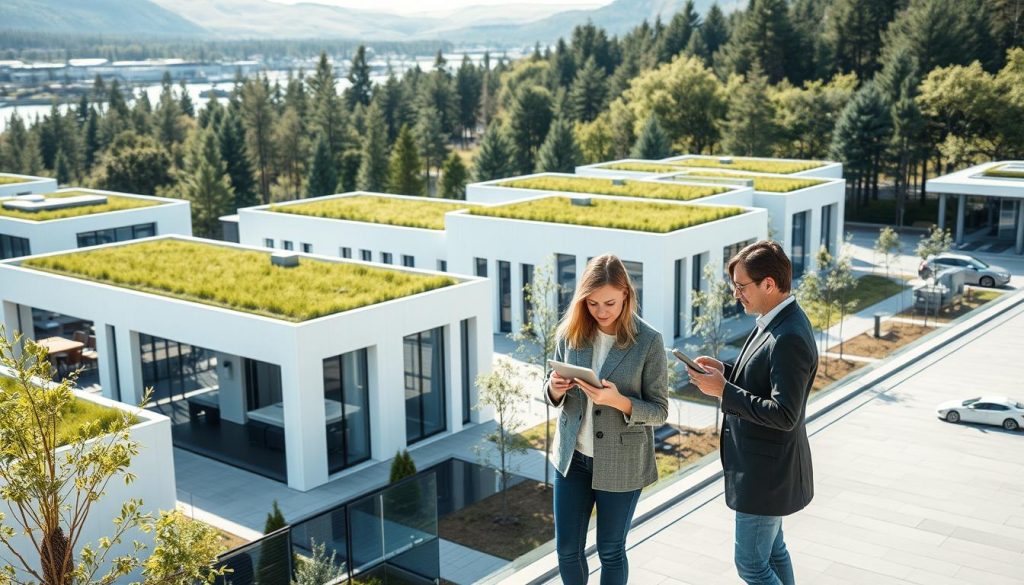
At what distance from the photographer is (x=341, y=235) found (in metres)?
30.8

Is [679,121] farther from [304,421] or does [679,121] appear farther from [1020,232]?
[304,421]

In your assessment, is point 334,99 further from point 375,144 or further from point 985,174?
point 985,174

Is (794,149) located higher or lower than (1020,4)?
lower

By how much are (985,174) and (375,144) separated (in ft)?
111

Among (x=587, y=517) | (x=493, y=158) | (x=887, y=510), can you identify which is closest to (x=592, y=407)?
(x=587, y=517)

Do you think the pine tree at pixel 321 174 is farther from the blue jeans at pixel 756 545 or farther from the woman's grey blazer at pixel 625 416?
the blue jeans at pixel 756 545

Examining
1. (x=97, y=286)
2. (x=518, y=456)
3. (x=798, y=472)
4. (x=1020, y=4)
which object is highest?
(x=1020, y=4)

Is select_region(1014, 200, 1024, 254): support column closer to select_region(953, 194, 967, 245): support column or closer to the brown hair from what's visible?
select_region(953, 194, 967, 245): support column

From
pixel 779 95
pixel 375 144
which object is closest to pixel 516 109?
pixel 375 144

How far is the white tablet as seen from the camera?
5102 millimetres

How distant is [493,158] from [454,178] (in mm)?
2508

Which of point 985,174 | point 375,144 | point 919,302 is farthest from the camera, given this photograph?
point 375,144

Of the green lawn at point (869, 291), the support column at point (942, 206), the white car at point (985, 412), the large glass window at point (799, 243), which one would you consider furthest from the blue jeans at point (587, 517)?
the support column at point (942, 206)

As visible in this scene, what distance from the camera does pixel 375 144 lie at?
198ft
